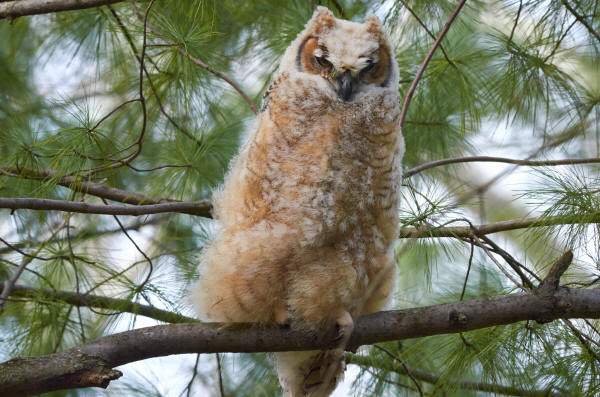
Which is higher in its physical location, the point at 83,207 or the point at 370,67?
the point at 370,67

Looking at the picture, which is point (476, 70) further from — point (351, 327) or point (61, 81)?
point (61, 81)

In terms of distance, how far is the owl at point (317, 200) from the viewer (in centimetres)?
174

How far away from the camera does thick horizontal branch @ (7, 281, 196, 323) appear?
91.8 inches

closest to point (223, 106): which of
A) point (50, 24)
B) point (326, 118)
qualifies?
point (50, 24)

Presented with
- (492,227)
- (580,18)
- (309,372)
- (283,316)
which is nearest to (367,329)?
(283,316)

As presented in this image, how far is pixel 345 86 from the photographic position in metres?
1.78

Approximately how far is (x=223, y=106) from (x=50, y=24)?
45.4 inches

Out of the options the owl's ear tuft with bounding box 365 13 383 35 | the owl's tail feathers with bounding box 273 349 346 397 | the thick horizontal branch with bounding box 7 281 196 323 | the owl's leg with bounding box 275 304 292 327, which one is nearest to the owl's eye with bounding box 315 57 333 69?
the owl's ear tuft with bounding box 365 13 383 35

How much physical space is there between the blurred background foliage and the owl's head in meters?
0.38

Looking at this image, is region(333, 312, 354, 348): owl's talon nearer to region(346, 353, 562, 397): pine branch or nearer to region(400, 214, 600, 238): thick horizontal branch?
region(400, 214, 600, 238): thick horizontal branch

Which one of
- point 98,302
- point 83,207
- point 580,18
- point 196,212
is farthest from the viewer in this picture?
point 98,302

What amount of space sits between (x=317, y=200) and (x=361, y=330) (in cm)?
36

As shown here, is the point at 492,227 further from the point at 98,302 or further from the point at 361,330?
the point at 98,302

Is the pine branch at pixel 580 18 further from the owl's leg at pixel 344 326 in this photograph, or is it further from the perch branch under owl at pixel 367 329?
the owl's leg at pixel 344 326
